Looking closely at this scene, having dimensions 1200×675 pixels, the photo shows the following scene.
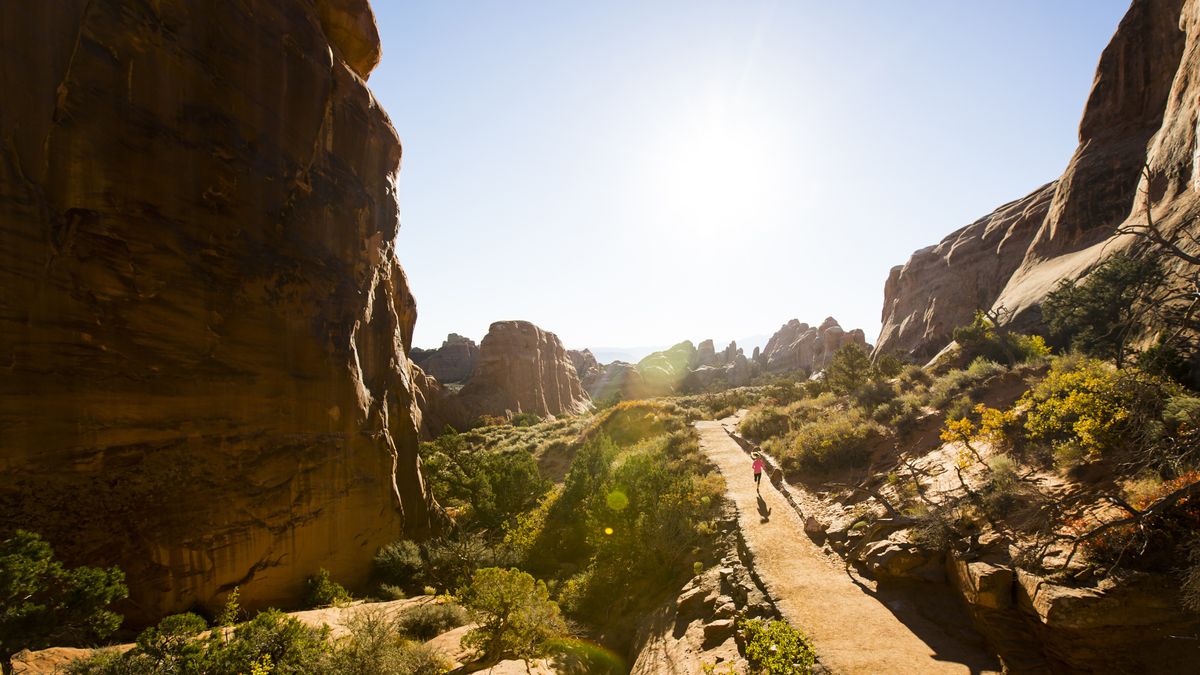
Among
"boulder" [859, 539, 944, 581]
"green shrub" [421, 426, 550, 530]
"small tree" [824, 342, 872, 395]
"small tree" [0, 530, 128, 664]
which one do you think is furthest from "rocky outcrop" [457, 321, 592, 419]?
"boulder" [859, 539, 944, 581]

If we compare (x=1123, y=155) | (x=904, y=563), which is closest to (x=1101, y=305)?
(x=1123, y=155)

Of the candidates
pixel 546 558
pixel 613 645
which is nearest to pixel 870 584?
pixel 613 645

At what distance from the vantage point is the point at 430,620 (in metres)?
15.1

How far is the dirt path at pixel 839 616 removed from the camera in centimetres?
948

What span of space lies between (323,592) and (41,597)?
7559 mm

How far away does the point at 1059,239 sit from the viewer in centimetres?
3078

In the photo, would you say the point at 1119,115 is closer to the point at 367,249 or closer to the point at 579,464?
the point at 579,464

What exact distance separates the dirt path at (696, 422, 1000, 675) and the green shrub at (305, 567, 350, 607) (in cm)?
1499

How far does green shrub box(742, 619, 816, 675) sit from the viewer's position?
8.88m

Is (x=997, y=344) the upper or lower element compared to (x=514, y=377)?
lower

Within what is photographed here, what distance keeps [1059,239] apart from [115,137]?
160 ft

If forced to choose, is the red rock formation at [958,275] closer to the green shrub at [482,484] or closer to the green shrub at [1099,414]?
the green shrub at [1099,414]

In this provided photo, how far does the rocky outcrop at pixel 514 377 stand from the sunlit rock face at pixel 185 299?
43526 millimetres

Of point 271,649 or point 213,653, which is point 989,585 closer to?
point 271,649
